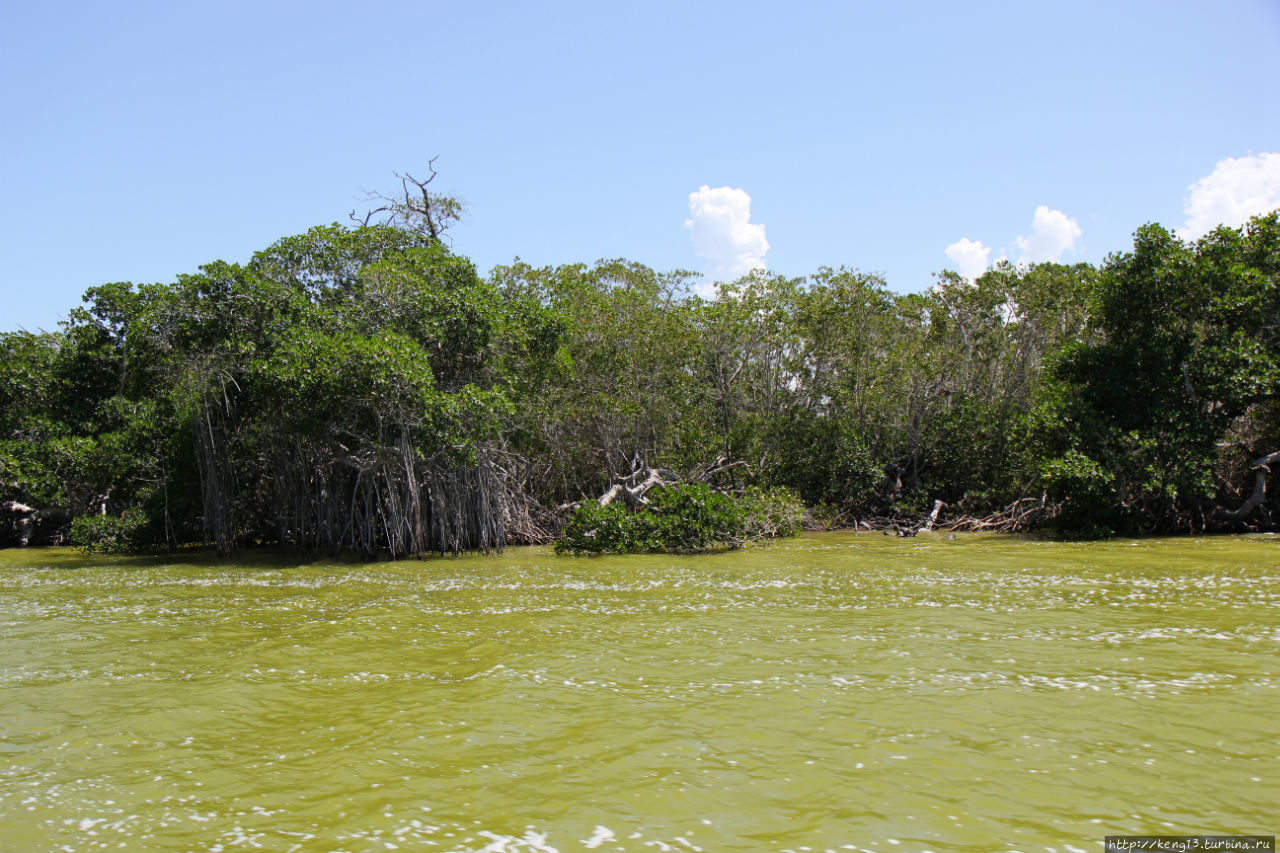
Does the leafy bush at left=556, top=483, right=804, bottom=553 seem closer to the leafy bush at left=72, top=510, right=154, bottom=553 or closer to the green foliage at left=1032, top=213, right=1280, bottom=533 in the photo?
the green foliage at left=1032, top=213, right=1280, bottom=533

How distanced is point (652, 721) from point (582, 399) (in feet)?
58.5

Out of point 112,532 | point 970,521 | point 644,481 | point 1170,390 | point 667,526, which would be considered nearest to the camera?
point 667,526

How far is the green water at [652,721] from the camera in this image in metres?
4.24

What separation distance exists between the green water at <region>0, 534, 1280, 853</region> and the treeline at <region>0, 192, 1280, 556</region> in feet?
23.0

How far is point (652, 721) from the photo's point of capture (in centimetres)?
586

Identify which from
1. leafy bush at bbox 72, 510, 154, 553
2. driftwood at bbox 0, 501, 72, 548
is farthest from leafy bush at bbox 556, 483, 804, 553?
driftwood at bbox 0, 501, 72, 548

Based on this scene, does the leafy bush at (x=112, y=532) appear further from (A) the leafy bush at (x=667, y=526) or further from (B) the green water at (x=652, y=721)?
(A) the leafy bush at (x=667, y=526)

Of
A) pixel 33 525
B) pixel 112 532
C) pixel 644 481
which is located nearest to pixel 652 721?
pixel 644 481

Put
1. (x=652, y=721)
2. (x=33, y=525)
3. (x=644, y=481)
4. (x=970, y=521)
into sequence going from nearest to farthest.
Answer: (x=652, y=721) < (x=644, y=481) < (x=970, y=521) < (x=33, y=525)

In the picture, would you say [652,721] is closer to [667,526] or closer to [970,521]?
[667,526]

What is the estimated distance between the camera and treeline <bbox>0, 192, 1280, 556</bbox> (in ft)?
57.6

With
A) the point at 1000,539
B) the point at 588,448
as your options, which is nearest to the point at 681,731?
the point at 1000,539

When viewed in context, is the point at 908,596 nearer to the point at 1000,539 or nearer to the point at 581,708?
the point at 581,708

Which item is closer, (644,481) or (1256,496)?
(1256,496)
